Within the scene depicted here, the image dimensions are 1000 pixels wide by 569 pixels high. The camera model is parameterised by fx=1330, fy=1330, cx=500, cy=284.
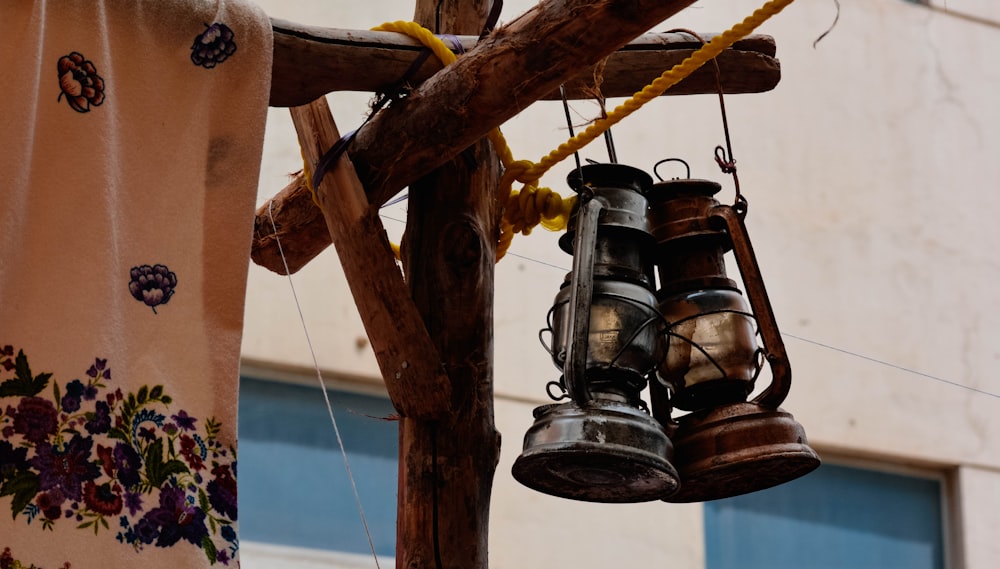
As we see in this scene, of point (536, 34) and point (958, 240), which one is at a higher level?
point (958, 240)

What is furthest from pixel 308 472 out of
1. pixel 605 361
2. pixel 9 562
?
pixel 9 562

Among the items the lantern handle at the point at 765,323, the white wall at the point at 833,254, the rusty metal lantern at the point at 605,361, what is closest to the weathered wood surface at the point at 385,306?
the rusty metal lantern at the point at 605,361

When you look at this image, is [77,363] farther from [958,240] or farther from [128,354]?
[958,240]

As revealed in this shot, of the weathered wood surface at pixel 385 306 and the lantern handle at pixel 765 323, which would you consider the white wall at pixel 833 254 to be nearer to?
the weathered wood surface at pixel 385 306

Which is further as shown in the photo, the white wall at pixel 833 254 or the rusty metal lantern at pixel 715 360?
the white wall at pixel 833 254

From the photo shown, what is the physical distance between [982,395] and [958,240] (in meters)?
0.54

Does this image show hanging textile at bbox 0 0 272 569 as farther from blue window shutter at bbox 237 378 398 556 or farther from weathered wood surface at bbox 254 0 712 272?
blue window shutter at bbox 237 378 398 556

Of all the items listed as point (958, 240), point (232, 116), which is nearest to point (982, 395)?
point (958, 240)

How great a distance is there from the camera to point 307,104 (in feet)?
6.23

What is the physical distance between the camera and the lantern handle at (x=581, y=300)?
1.59 metres

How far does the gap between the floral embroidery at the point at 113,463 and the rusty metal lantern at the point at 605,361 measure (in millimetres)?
390

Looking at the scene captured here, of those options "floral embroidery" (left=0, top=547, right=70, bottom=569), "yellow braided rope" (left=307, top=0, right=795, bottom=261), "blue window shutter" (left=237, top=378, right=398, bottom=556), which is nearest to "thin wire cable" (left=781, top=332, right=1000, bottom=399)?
"blue window shutter" (left=237, top=378, right=398, bottom=556)

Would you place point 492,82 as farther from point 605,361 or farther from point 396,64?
point 605,361

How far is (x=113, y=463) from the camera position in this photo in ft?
4.72
